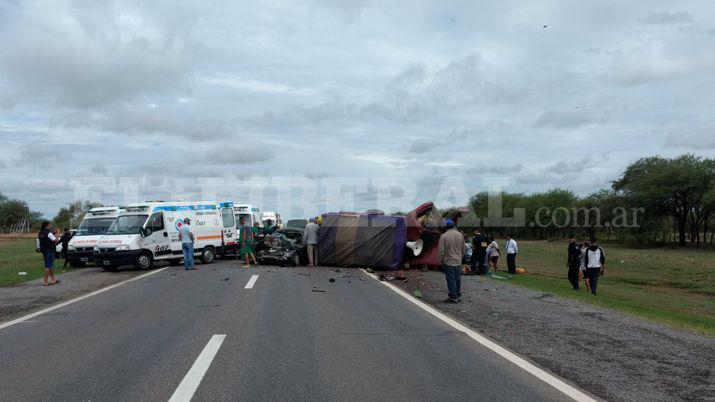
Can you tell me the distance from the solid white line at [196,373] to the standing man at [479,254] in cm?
1530

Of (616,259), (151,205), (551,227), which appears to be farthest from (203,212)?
(551,227)

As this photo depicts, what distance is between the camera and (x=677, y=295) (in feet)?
79.5

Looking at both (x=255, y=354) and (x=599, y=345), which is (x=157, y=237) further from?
(x=599, y=345)

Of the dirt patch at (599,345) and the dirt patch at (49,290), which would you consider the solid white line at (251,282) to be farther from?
the dirt patch at (599,345)

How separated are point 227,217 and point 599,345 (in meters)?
22.0

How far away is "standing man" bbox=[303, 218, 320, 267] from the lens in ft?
79.3

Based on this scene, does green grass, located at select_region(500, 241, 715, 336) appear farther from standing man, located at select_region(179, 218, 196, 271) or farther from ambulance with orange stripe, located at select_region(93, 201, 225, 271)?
ambulance with orange stripe, located at select_region(93, 201, 225, 271)

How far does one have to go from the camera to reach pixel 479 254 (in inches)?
894

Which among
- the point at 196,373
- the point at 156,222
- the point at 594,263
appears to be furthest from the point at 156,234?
the point at 196,373

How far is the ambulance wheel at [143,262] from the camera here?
22.8 metres

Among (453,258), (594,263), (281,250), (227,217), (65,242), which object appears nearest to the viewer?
(453,258)

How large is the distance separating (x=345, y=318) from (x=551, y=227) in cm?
8119

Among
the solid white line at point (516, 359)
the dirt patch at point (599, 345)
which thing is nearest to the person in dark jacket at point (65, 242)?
the dirt patch at point (599, 345)

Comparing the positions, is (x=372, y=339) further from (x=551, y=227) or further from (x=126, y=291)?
(x=551, y=227)
